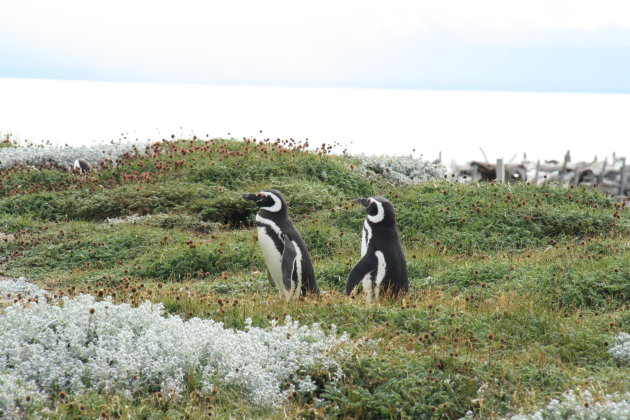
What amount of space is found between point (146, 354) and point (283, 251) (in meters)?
3.38

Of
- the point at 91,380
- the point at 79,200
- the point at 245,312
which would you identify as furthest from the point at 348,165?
the point at 91,380

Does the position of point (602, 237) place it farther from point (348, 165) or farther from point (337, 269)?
point (348, 165)

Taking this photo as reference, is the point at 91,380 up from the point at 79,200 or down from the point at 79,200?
up

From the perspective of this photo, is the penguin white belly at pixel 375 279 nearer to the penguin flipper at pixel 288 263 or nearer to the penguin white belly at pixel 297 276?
the penguin white belly at pixel 297 276

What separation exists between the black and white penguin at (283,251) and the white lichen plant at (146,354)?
2.13 metres

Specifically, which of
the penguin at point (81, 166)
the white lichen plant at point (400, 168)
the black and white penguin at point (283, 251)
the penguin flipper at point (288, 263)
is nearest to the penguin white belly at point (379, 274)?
the black and white penguin at point (283, 251)

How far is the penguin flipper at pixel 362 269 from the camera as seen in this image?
1012 centimetres

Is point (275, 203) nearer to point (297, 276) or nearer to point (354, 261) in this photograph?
point (297, 276)

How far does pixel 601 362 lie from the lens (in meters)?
7.81

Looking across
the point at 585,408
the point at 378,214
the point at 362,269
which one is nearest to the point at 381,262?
the point at 362,269

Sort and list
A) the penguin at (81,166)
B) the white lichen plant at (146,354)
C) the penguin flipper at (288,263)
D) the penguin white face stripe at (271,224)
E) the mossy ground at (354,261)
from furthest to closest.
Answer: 1. the penguin at (81,166)
2. the penguin white face stripe at (271,224)
3. the penguin flipper at (288,263)
4. the mossy ground at (354,261)
5. the white lichen plant at (146,354)

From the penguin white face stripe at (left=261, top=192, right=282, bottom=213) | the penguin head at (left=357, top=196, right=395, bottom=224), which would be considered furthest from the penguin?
the penguin head at (left=357, top=196, right=395, bottom=224)

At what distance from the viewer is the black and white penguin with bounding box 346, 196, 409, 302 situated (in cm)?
1010

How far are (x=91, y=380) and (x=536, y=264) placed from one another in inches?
302
